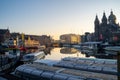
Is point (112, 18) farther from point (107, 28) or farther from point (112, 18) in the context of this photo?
point (107, 28)

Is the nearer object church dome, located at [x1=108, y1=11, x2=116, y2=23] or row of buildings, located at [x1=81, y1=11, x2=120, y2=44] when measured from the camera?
row of buildings, located at [x1=81, y1=11, x2=120, y2=44]

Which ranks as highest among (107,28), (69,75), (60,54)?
(107,28)

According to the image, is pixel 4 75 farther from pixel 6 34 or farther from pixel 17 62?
pixel 6 34

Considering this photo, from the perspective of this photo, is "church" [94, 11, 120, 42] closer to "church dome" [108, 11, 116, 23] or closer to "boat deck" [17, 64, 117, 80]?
"church dome" [108, 11, 116, 23]

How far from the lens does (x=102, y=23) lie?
153125 mm

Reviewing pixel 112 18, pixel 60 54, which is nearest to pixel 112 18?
pixel 112 18

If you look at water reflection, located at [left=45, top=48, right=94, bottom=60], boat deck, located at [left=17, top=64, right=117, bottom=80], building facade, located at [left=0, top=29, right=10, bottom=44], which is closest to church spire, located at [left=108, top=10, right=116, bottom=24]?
water reflection, located at [left=45, top=48, right=94, bottom=60]

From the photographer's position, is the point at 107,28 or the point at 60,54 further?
the point at 107,28

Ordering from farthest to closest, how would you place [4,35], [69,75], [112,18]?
1. [112,18]
2. [4,35]
3. [69,75]

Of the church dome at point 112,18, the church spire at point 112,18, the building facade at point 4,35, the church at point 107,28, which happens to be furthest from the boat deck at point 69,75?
the church dome at point 112,18

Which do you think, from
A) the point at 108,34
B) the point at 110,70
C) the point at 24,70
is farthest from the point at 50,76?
the point at 108,34

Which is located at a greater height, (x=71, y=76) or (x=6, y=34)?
(x=6, y=34)

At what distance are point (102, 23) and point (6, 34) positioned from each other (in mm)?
76827

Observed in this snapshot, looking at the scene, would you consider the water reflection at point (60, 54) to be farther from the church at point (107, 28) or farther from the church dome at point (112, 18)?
the church dome at point (112, 18)
